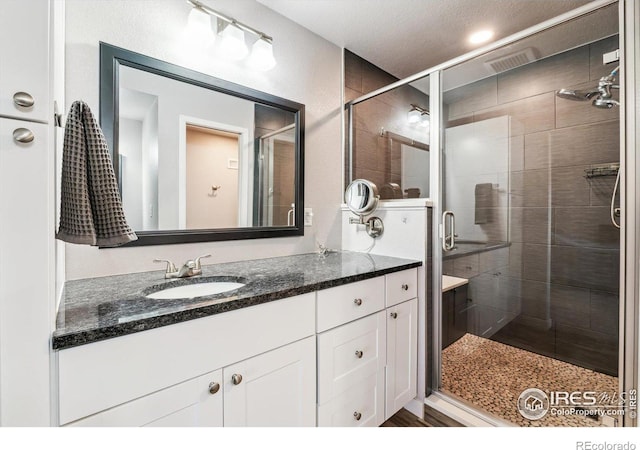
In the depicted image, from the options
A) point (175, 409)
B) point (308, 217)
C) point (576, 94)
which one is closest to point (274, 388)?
point (175, 409)

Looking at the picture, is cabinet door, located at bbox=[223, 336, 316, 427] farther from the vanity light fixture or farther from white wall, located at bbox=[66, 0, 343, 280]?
the vanity light fixture

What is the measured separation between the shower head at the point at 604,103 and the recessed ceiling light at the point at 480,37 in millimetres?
837

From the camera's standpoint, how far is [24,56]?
586 mm

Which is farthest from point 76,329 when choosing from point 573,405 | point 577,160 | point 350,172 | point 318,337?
point 577,160

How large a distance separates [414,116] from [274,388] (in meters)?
1.69

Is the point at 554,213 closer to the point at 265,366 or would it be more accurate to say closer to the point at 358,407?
the point at 358,407

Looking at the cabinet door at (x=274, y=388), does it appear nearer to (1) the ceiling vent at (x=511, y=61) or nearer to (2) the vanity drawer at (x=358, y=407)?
(2) the vanity drawer at (x=358, y=407)

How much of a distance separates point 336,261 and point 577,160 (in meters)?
1.45

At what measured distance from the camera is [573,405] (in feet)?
4.95

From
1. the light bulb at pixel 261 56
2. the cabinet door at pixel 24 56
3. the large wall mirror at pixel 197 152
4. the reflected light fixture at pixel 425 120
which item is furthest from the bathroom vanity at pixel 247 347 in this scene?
the light bulb at pixel 261 56

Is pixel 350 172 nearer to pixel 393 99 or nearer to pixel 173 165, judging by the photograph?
pixel 393 99

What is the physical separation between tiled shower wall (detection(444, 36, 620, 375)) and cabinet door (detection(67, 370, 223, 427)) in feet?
4.69

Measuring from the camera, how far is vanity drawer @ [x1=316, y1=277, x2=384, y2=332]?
117 centimetres

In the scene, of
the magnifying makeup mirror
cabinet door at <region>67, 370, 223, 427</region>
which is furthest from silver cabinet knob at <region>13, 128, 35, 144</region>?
the magnifying makeup mirror
